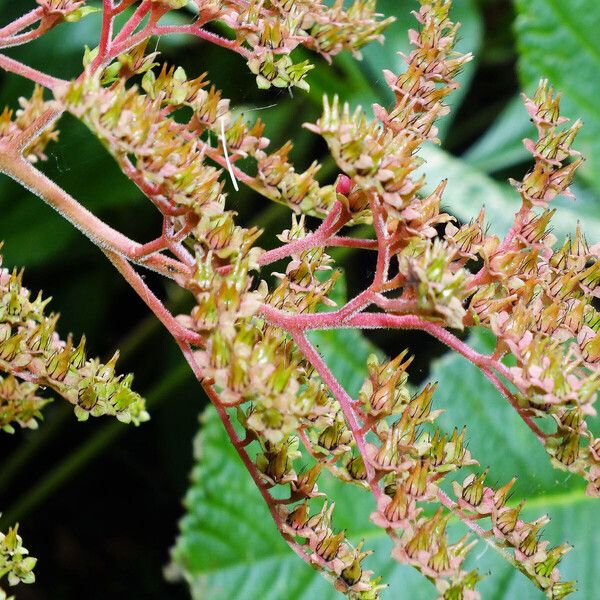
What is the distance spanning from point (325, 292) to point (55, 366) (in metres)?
0.26

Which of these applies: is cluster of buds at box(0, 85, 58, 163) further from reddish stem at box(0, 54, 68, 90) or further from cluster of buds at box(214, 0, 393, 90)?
cluster of buds at box(214, 0, 393, 90)

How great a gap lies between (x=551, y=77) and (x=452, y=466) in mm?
1273

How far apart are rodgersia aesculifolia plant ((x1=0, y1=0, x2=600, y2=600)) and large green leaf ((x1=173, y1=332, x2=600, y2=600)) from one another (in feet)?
2.05

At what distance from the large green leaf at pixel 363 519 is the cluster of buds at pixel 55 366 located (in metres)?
0.66

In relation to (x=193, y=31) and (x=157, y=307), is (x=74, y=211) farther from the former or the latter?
(x=193, y=31)

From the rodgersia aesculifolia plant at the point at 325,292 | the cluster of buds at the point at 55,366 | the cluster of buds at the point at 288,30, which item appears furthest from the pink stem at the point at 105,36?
the cluster of buds at the point at 55,366

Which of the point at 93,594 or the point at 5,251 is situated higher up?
the point at 5,251

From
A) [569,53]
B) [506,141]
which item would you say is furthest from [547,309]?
[506,141]

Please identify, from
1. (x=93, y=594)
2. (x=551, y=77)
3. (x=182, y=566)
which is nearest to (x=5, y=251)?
(x=182, y=566)

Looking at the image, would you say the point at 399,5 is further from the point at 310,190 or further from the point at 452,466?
the point at 452,466

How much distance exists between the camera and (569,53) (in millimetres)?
1776

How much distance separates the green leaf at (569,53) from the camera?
5.64ft

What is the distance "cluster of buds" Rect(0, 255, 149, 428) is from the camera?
0.75 meters

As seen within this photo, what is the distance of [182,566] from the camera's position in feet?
4.52
